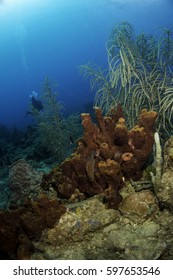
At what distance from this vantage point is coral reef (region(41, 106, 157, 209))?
3905 mm

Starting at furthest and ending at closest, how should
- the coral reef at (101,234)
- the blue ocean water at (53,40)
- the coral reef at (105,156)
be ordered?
1. the blue ocean water at (53,40)
2. the coral reef at (105,156)
3. the coral reef at (101,234)

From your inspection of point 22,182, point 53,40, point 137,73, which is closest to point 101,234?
point 22,182

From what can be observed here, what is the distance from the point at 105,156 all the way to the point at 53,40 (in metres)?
156

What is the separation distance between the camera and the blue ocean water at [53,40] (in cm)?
9300

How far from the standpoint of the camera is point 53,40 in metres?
149

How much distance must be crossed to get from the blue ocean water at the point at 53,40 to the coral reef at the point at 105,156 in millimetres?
77226

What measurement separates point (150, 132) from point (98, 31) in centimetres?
13264

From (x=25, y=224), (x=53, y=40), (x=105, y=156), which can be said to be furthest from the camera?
(x=53, y=40)

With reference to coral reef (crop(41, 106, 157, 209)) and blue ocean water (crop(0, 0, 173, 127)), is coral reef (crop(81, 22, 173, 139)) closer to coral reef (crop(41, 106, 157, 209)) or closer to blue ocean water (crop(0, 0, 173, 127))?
coral reef (crop(41, 106, 157, 209))

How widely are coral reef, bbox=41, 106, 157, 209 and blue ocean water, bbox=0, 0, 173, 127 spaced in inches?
3040

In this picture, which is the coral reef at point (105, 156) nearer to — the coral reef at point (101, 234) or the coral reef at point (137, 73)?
the coral reef at point (101, 234)

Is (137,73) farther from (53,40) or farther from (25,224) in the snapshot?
(53,40)

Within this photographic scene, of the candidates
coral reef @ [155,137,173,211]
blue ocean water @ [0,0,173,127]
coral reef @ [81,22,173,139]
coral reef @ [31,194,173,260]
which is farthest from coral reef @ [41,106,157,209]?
blue ocean water @ [0,0,173,127]

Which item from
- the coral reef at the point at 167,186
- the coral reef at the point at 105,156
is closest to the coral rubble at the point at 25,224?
the coral reef at the point at 105,156
